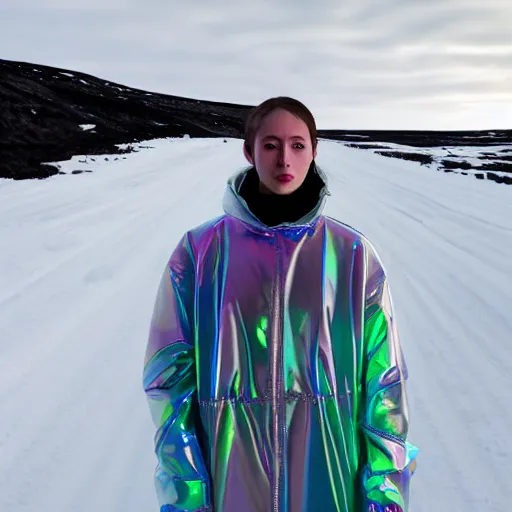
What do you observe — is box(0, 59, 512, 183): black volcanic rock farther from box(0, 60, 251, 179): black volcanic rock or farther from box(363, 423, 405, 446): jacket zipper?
box(363, 423, 405, 446): jacket zipper

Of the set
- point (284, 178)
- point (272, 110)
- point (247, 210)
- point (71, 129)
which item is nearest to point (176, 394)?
point (247, 210)

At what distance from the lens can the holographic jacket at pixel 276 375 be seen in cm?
135

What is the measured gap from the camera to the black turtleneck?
1.41 metres

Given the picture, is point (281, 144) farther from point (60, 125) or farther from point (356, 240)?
point (60, 125)

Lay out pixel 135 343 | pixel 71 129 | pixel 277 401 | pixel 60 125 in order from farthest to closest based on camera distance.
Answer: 1. pixel 60 125
2. pixel 71 129
3. pixel 135 343
4. pixel 277 401

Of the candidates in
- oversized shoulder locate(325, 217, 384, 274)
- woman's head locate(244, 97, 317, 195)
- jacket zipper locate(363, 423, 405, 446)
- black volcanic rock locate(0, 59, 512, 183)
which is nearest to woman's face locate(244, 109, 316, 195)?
woman's head locate(244, 97, 317, 195)

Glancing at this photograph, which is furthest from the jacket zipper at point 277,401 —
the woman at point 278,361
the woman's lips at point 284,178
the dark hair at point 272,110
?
the dark hair at point 272,110

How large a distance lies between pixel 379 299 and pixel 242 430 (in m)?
0.43

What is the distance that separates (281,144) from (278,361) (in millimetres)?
491

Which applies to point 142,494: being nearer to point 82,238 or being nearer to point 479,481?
point 479,481

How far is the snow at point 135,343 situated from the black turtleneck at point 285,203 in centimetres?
170

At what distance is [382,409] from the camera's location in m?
1.38

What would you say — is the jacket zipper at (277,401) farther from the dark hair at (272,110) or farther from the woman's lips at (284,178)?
the dark hair at (272,110)

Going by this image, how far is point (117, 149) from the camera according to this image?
21984mm
